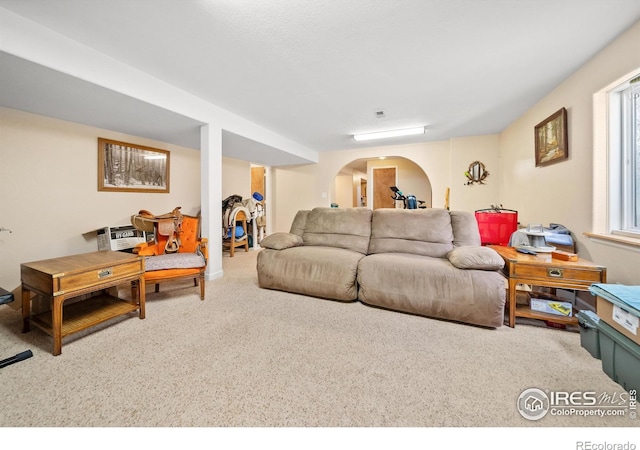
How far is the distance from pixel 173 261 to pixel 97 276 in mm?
659

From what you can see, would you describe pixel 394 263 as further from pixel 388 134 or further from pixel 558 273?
pixel 388 134

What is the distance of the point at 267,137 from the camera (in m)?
4.39

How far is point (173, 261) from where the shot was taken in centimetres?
244

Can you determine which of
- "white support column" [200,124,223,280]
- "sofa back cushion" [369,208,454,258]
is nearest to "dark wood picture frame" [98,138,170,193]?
"white support column" [200,124,223,280]

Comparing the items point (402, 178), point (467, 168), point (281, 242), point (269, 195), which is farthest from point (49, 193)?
point (402, 178)

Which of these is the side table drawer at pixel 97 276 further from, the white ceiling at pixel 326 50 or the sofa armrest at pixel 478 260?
the sofa armrest at pixel 478 260

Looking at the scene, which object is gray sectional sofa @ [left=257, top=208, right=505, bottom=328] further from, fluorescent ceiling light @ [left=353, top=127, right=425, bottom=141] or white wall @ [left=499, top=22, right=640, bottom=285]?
fluorescent ceiling light @ [left=353, top=127, right=425, bottom=141]

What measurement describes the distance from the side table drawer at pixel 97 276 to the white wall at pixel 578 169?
3.91m

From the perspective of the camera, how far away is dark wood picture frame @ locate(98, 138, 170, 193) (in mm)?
3451

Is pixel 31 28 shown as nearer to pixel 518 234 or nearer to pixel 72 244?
pixel 72 244

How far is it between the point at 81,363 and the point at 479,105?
4.84 metres

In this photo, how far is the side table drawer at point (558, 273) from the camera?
5.78ft

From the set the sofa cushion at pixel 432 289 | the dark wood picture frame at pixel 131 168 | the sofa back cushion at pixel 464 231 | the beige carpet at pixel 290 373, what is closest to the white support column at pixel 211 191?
the beige carpet at pixel 290 373

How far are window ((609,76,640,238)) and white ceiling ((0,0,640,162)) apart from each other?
0.53m
